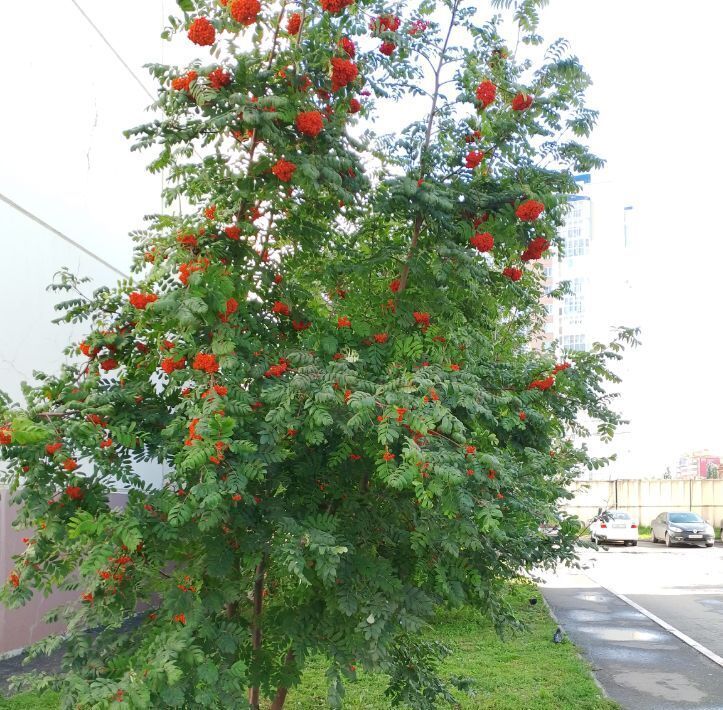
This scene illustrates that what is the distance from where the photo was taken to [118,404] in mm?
4246

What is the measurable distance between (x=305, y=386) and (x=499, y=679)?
20.0 ft

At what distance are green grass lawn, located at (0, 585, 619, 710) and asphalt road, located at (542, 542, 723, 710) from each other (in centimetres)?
36

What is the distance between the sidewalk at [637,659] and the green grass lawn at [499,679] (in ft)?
1.08

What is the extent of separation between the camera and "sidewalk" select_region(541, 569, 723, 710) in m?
7.90

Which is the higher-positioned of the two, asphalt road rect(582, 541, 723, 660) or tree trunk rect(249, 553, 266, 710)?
tree trunk rect(249, 553, 266, 710)

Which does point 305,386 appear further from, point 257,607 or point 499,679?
point 499,679

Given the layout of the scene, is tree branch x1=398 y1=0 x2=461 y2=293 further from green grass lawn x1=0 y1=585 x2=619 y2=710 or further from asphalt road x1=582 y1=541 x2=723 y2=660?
asphalt road x1=582 y1=541 x2=723 y2=660

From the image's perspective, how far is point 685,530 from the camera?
29.3m

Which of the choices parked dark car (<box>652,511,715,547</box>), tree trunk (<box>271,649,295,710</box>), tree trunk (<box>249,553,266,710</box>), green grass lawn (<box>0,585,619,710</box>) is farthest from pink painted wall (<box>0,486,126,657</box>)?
parked dark car (<box>652,511,715,547</box>)

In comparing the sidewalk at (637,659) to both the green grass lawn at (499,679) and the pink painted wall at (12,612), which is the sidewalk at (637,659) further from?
the pink painted wall at (12,612)

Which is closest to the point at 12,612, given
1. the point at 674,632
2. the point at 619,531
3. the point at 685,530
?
the point at 674,632

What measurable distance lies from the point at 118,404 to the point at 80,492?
50 centimetres

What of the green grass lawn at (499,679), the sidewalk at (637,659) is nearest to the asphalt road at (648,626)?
the sidewalk at (637,659)

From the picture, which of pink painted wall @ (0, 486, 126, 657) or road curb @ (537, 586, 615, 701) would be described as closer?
road curb @ (537, 586, 615, 701)
